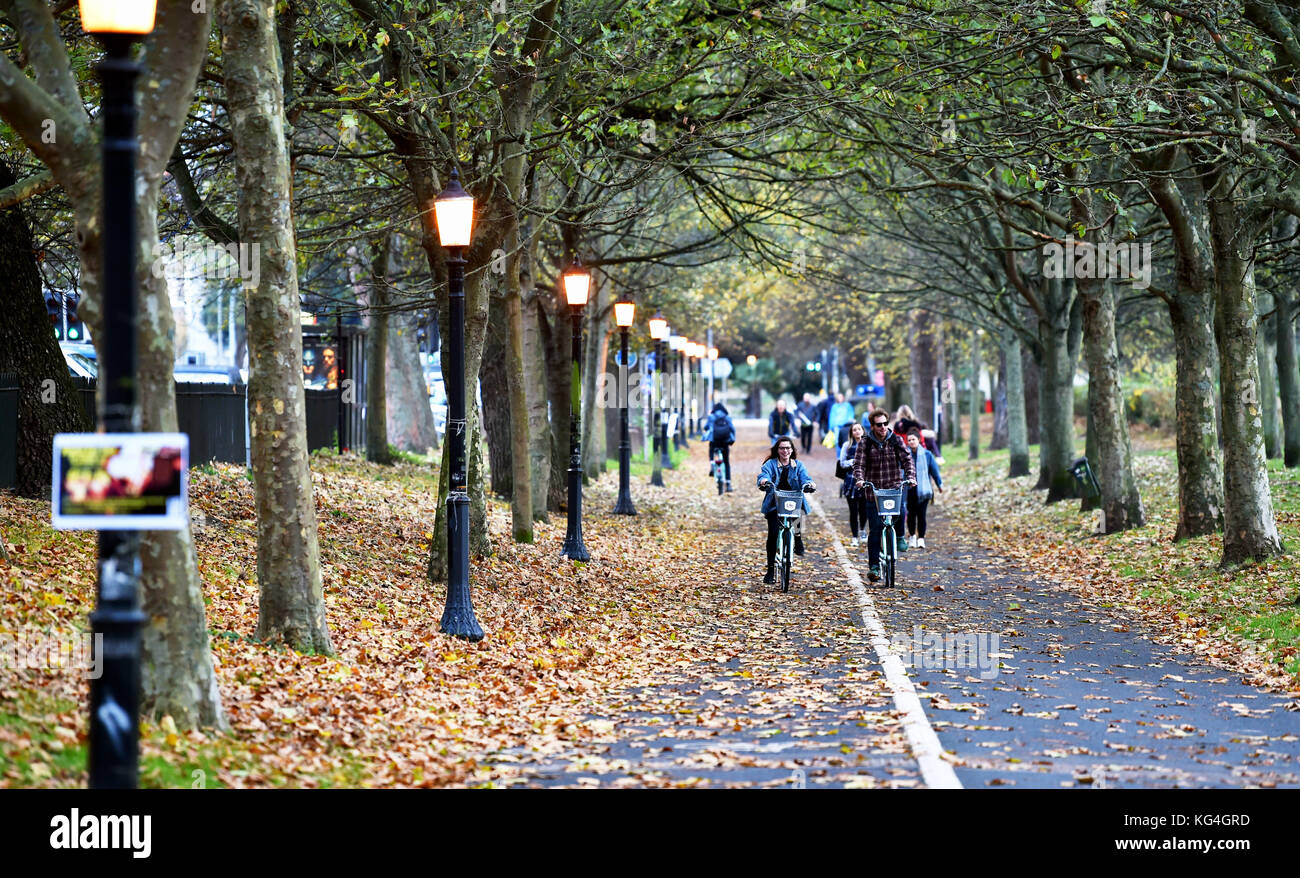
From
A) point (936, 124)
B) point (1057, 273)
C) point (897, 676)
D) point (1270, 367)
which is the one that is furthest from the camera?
point (1270, 367)

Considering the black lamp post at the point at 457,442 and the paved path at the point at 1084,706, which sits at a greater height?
the black lamp post at the point at 457,442

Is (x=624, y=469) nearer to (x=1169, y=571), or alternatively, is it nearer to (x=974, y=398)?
(x=1169, y=571)

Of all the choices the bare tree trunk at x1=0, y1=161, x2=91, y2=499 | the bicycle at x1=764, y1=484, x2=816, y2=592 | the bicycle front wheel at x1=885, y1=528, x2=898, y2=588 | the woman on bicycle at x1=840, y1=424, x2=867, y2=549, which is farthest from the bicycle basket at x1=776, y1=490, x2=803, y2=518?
the bare tree trunk at x1=0, y1=161, x2=91, y2=499

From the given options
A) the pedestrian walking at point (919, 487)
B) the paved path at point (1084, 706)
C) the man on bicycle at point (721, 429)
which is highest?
the man on bicycle at point (721, 429)

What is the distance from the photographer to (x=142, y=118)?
24.9 ft

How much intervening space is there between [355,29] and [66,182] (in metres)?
7.84

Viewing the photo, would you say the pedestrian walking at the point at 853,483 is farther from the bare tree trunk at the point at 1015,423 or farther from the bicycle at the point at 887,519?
the bare tree trunk at the point at 1015,423

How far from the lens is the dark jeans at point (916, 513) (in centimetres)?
2002

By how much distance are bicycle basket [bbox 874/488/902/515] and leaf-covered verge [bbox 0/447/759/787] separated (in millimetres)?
2411

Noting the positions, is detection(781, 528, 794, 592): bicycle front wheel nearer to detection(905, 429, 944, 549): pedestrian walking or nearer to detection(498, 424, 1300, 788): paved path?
detection(498, 424, 1300, 788): paved path

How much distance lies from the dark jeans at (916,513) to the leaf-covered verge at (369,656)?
3.30 metres

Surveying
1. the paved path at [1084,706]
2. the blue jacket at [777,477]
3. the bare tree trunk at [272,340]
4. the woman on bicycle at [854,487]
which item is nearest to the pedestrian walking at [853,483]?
the woman on bicycle at [854,487]
